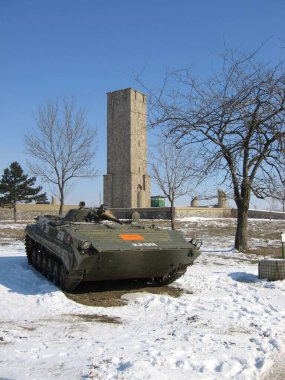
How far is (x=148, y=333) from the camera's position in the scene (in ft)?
18.6

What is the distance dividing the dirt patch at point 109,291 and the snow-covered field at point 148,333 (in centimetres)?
28

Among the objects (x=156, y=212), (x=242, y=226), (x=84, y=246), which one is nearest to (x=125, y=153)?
(x=156, y=212)

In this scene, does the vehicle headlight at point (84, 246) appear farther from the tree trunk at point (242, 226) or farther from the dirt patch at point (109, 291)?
the tree trunk at point (242, 226)

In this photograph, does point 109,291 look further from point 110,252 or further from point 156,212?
point 156,212

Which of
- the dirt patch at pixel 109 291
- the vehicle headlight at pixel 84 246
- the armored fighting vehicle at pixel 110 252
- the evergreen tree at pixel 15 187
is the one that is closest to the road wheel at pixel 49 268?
the armored fighting vehicle at pixel 110 252

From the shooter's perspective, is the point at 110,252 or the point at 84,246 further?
the point at 110,252

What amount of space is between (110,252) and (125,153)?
4717cm

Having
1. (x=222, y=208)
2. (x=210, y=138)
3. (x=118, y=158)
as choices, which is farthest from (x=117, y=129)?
(x=210, y=138)

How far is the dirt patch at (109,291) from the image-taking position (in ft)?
25.5

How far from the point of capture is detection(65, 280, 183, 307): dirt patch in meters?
7.77

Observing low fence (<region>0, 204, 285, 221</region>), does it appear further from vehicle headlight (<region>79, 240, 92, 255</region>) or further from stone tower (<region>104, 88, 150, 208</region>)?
vehicle headlight (<region>79, 240, 92, 255</region>)

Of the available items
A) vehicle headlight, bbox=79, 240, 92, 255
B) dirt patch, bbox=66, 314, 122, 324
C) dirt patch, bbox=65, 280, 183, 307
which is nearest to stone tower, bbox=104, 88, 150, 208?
dirt patch, bbox=65, 280, 183, 307

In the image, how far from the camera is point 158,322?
20.8 ft

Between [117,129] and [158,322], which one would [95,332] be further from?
[117,129]
